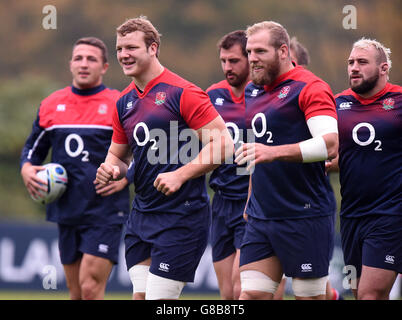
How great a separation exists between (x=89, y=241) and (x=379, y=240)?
280 centimetres

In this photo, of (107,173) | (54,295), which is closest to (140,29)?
(107,173)

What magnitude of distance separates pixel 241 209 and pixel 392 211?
58.4 inches

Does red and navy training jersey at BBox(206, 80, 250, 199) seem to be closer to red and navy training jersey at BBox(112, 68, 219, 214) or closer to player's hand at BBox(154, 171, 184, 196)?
red and navy training jersey at BBox(112, 68, 219, 214)

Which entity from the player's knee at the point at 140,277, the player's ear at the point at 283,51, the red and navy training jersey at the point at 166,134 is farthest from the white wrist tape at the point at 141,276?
the player's ear at the point at 283,51

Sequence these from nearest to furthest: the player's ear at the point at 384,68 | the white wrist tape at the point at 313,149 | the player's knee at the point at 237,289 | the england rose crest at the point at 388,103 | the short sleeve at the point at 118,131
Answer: the white wrist tape at the point at 313,149, the short sleeve at the point at 118,131, the england rose crest at the point at 388,103, the player's ear at the point at 384,68, the player's knee at the point at 237,289

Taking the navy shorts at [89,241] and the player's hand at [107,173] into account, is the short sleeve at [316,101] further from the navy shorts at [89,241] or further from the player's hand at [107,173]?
the navy shorts at [89,241]

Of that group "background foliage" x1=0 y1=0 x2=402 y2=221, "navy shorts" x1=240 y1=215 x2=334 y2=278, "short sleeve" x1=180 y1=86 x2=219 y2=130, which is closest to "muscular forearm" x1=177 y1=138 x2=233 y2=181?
"short sleeve" x1=180 y1=86 x2=219 y2=130

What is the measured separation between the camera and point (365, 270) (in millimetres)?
6727

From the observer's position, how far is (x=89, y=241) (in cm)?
797

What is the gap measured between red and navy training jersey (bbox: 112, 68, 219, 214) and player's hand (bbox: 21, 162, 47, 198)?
1.86 m

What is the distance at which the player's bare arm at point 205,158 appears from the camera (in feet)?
18.8

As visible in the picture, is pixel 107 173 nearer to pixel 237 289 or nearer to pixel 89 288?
pixel 237 289

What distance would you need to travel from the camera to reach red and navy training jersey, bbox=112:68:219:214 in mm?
6129

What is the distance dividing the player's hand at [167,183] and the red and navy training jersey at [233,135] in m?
1.92
